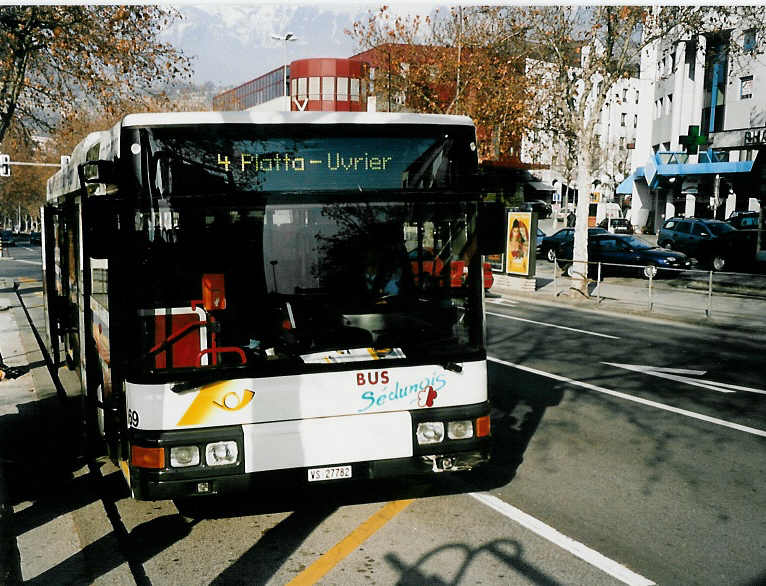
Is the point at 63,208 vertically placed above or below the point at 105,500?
above

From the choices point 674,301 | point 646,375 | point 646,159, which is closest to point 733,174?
point 646,159

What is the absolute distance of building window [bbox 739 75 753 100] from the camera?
4169 centimetres

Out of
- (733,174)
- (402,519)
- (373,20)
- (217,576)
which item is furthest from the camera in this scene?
(733,174)

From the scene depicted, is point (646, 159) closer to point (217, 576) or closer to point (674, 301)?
point (674, 301)

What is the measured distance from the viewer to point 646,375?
1084 centimetres

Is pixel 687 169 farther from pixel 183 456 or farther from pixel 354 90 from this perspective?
pixel 183 456

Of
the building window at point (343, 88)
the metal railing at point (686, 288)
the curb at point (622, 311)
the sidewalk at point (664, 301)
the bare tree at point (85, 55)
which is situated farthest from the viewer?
the building window at point (343, 88)

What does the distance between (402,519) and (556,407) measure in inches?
154

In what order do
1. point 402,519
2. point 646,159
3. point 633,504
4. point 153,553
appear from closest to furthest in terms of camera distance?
point 153,553 < point 402,519 < point 633,504 < point 646,159

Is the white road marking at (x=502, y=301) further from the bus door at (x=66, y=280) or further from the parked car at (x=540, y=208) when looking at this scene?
the bus door at (x=66, y=280)

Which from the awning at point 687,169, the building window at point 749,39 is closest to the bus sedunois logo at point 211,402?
the building window at point 749,39

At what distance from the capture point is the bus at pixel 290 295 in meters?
4.65

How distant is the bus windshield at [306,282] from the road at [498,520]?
3.33 ft

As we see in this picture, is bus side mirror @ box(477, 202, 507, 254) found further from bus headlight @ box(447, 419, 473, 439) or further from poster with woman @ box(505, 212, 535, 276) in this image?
poster with woman @ box(505, 212, 535, 276)
